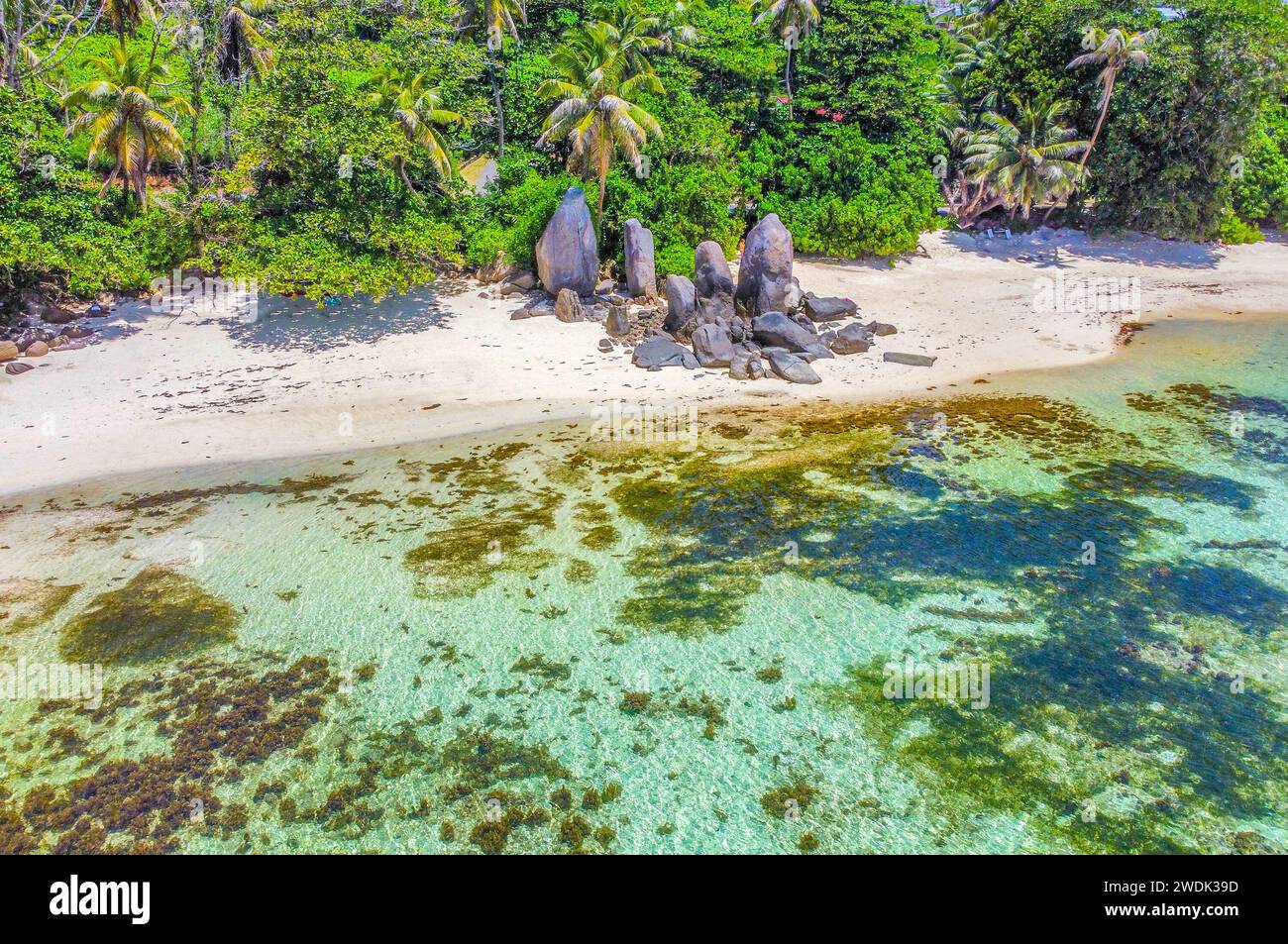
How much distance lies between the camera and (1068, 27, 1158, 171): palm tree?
33.6m

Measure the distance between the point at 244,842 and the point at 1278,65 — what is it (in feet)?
158

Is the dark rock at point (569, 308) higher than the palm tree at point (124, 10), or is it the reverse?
the palm tree at point (124, 10)

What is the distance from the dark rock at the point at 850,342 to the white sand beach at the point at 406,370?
0.68 m

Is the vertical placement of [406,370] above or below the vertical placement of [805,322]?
below

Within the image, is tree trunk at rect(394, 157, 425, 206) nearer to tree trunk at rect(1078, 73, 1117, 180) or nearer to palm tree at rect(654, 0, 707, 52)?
palm tree at rect(654, 0, 707, 52)

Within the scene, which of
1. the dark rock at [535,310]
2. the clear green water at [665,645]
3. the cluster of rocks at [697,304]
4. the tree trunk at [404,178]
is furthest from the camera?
the tree trunk at [404,178]

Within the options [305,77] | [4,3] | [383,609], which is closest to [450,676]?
[383,609]

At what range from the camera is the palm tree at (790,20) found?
119 ft

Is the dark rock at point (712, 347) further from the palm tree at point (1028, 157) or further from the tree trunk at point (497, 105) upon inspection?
the palm tree at point (1028, 157)

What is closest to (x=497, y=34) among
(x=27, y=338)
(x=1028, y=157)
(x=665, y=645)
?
(x=27, y=338)

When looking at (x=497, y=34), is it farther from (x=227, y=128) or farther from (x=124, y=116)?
(x=124, y=116)

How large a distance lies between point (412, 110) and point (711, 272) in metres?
13.6

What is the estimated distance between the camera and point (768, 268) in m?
29.3

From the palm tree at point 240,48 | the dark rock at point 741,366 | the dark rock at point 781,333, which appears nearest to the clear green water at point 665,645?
the dark rock at point 741,366
